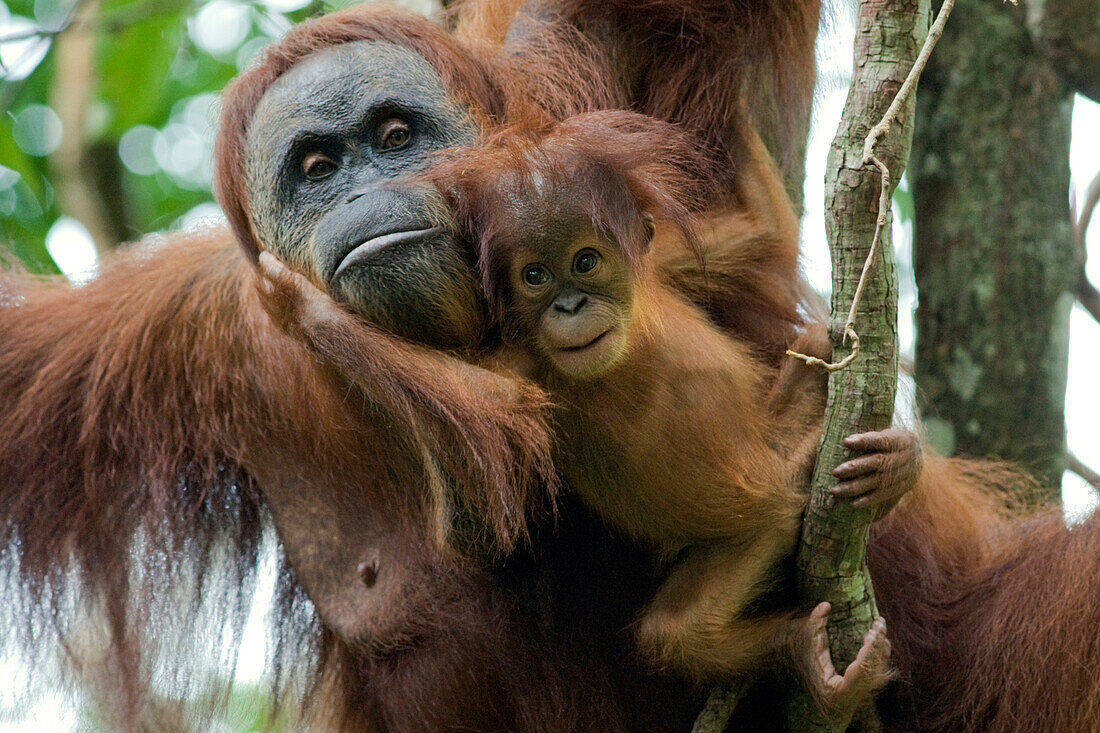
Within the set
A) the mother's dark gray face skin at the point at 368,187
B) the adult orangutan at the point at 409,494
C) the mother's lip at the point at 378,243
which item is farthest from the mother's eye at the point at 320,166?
the mother's lip at the point at 378,243

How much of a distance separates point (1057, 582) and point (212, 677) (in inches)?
84.9

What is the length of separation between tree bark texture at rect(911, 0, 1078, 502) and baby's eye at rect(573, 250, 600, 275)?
1.91 meters

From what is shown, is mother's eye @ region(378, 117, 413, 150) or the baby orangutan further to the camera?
mother's eye @ region(378, 117, 413, 150)

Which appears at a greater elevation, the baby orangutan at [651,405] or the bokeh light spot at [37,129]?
the baby orangutan at [651,405]

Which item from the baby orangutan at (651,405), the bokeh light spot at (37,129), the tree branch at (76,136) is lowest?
the bokeh light spot at (37,129)

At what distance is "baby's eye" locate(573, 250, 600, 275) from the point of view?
7.61ft

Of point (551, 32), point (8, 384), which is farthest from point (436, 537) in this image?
point (8, 384)

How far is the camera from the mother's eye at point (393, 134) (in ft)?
8.31

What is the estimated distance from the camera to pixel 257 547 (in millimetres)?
3348

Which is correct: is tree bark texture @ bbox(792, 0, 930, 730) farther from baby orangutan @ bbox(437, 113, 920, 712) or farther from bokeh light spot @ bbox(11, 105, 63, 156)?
bokeh light spot @ bbox(11, 105, 63, 156)

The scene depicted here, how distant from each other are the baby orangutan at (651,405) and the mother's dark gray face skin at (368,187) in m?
0.08

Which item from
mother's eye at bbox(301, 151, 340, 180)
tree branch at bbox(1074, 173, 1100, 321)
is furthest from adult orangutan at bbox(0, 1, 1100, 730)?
tree branch at bbox(1074, 173, 1100, 321)

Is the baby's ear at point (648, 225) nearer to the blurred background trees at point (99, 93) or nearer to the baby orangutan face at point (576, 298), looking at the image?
the baby orangutan face at point (576, 298)

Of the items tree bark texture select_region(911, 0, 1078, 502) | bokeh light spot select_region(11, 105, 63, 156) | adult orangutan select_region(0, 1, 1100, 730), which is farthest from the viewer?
bokeh light spot select_region(11, 105, 63, 156)
